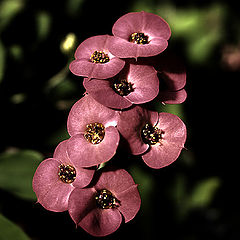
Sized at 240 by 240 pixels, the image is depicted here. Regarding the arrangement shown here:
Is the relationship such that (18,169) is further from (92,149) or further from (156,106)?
(156,106)

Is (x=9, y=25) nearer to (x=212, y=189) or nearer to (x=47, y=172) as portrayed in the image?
(x=47, y=172)

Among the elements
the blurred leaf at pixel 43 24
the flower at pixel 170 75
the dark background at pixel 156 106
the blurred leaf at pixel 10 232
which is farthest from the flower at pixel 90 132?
the blurred leaf at pixel 43 24

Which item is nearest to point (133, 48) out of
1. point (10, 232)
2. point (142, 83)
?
point (142, 83)

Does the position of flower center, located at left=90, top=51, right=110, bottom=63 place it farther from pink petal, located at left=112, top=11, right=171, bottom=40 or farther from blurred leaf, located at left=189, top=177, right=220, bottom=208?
blurred leaf, located at left=189, top=177, right=220, bottom=208

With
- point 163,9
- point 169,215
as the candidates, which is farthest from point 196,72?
point 169,215

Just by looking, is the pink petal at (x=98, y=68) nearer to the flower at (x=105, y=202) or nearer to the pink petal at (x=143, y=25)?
the pink petal at (x=143, y=25)

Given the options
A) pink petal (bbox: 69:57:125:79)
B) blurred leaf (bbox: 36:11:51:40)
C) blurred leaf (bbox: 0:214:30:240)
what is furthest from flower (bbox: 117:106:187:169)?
blurred leaf (bbox: 36:11:51:40)
